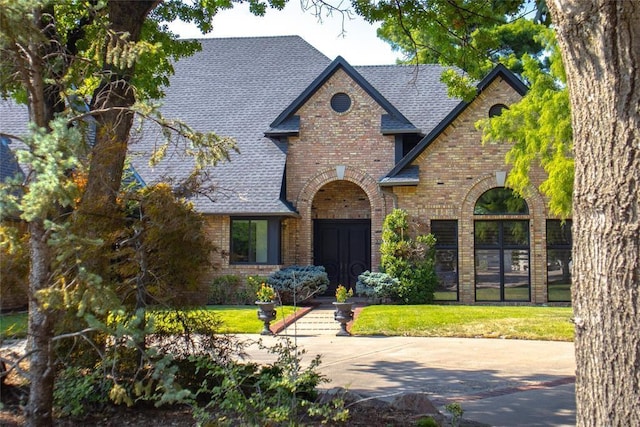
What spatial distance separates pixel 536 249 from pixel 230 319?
31.8 ft

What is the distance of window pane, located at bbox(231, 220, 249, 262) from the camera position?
21062 mm

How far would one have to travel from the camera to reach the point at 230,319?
51.6 ft

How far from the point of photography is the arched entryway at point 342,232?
22266mm

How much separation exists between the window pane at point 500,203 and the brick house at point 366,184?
3 centimetres

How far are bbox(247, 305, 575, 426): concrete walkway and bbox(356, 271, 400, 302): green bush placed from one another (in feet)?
16.2

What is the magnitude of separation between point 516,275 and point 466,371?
1085 centimetres

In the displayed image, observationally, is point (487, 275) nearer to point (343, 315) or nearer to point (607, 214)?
point (343, 315)

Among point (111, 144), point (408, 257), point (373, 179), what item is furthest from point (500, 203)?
point (111, 144)

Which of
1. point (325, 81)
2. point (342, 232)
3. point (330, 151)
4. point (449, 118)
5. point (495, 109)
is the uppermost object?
point (325, 81)

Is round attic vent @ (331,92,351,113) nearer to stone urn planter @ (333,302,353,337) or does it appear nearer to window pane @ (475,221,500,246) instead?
window pane @ (475,221,500,246)

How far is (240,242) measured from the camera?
69.3 ft

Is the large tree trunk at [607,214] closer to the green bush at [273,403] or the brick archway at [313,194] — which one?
the green bush at [273,403]

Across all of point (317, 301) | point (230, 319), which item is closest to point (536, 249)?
point (317, 301)

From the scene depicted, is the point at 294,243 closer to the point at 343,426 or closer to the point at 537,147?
the point at 537,147
